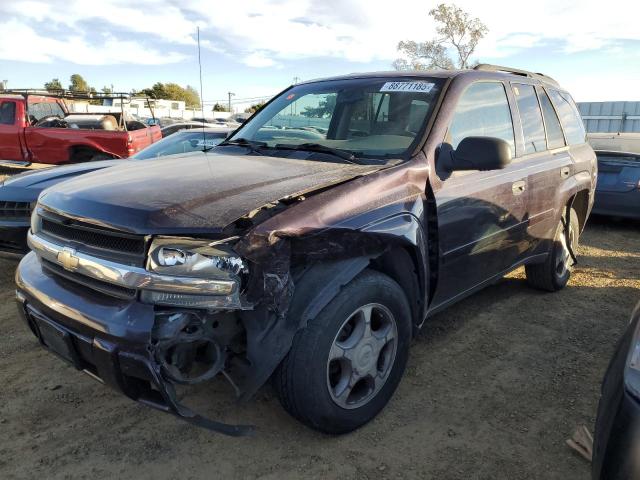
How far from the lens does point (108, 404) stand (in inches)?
116

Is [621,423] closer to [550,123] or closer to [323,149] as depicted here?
[323,149]

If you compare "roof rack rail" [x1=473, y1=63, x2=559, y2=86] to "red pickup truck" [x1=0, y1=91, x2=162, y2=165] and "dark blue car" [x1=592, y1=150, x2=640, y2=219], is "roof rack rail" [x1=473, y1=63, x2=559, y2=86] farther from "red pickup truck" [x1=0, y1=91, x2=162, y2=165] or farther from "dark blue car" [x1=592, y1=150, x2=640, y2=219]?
"red pickup truck" [x1=0, y1=91, x2=162, y2=165]

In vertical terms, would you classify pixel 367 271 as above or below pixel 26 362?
above

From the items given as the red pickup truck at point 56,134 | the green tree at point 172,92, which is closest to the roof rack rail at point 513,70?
the red pickup truck at point 56,134

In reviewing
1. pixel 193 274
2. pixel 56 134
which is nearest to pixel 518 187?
pixel 193 274

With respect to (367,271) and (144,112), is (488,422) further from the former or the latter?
(144,112)

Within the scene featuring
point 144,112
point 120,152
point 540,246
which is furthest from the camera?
point 144,112

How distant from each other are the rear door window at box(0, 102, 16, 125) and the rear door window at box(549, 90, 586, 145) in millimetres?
11397

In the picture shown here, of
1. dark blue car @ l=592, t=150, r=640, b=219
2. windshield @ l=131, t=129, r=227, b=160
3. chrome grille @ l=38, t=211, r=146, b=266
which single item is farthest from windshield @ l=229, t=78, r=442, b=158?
dark blue car @ l=592, t=150, r=640, b=219

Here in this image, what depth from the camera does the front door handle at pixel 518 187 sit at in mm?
3635

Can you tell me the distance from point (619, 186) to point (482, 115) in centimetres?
577

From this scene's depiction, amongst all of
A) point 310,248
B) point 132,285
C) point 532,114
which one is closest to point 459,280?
point 310,248

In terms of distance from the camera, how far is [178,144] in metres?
6.77

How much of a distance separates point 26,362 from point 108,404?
90 centimetres
